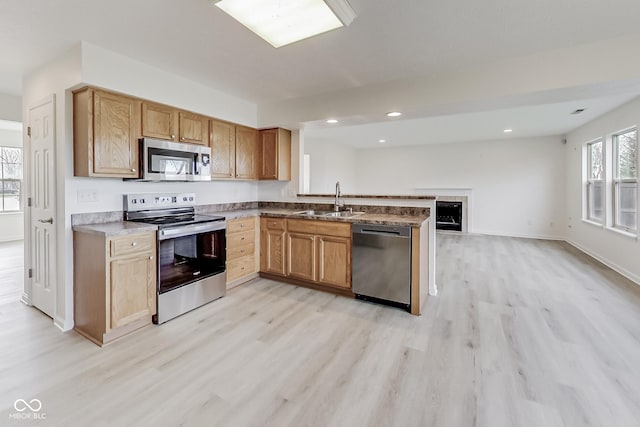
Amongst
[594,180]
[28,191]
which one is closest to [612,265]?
[594,180]

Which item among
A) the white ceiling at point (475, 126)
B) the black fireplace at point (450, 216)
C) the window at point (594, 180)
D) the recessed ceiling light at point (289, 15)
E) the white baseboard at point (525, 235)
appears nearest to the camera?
the recessed ceiling light at point (289, 15)

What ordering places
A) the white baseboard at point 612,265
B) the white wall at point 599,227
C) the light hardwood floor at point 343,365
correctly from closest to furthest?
the light hardwood floor at point 343,365
the white baseboard at point 612,265
the white wall at point 599,227

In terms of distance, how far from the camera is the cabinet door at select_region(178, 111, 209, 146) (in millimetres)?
3169

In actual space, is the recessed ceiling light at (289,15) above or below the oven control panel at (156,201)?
above

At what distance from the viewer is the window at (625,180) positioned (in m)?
4.05

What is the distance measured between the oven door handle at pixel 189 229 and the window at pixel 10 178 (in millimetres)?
6425

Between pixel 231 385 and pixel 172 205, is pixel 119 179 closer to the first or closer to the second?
pixel 172 205

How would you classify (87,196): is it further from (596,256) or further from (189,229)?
(596,256)

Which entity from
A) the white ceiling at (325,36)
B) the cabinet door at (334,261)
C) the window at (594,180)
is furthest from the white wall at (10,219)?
the window at (594,180)

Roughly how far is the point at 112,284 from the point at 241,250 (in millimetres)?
1440

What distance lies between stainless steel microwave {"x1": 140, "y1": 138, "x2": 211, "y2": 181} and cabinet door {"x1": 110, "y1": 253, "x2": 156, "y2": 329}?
2.72 feet

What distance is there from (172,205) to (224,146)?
0.96 metres

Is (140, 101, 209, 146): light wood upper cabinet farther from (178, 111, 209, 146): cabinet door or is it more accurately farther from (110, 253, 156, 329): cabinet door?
(110, 253, 156, 329): cabinet door

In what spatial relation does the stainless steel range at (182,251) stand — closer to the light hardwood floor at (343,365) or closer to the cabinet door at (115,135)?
the light hardwood floor at (343,365)
